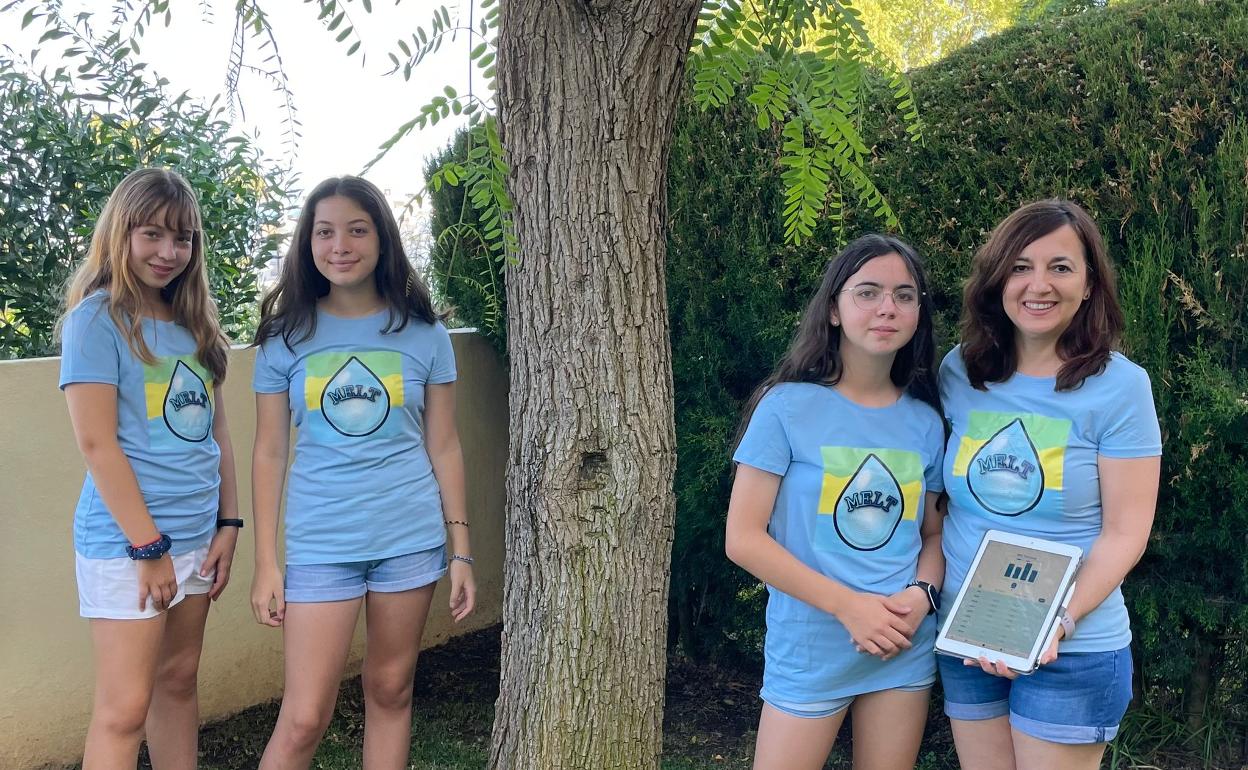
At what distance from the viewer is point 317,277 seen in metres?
2.80

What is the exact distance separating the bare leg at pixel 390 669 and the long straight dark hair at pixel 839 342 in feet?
3.57

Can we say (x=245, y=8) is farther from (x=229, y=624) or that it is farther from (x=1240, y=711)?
(x=1240, y=711)

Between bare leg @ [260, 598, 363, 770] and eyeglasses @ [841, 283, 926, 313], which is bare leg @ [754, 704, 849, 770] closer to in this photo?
eyeglasses @ [841, 283, 926, 313]

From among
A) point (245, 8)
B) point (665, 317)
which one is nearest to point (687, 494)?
point (665, 317)

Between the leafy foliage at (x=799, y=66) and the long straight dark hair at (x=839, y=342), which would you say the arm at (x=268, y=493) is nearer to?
the long straight dark hair at (x=839, y=342)

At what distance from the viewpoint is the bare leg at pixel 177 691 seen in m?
2.78

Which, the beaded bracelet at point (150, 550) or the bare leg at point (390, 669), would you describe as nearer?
the beaded bracelet at point (150, 550)

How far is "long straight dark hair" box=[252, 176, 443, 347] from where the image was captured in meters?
2.74

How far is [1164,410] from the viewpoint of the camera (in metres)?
3.16

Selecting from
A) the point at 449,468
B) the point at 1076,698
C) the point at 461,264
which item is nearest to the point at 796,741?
the point at 1076,698

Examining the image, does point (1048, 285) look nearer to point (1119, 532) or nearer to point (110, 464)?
point (1119, 532)

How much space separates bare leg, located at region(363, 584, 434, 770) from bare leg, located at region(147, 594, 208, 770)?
1.58 feet

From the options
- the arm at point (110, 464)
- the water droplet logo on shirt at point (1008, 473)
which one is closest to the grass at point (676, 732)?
the arm at point (110, 464)

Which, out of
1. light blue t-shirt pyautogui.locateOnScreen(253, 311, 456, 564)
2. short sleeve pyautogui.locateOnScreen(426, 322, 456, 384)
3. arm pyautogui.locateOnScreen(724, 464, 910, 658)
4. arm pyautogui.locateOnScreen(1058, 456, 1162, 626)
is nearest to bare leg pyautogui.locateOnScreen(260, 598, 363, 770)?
light blue t-shirt pyautogui.locateOnScreen(253, 311, 456, 564)
